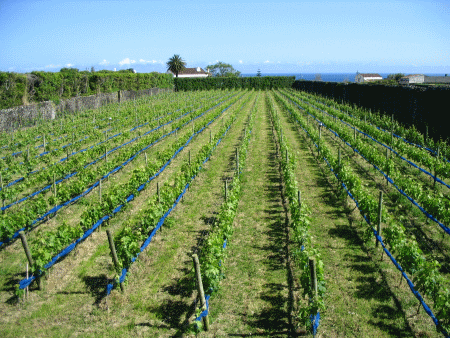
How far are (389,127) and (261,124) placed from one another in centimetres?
869

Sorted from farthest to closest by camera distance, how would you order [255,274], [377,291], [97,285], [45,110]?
1. [45,110]
2. [255,274]
3. [97,285]
4. [377,291]

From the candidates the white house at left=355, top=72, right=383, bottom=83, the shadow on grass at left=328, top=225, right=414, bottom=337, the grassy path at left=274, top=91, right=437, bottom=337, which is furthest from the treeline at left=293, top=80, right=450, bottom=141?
the white house at left=355, top=72, right=383, bottom=83

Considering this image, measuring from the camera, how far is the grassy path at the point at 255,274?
19.5 feet

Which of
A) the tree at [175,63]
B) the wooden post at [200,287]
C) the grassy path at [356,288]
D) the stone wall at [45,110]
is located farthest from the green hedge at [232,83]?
the wooden post at [200,287]

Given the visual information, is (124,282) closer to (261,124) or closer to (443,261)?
(443,261)

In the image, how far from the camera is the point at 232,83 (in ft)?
234

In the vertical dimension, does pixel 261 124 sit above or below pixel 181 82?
below

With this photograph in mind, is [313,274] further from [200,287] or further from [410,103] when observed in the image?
[410,103]

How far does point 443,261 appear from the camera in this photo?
747cm

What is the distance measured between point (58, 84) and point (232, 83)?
43.1 meters

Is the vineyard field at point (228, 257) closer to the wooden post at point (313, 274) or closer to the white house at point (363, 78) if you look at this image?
the wooden post at point (313, 274)

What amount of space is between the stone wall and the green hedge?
2923cm

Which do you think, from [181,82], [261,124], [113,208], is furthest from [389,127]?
[181,82]

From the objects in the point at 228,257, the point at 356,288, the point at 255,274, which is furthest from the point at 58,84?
the point at 356,288
